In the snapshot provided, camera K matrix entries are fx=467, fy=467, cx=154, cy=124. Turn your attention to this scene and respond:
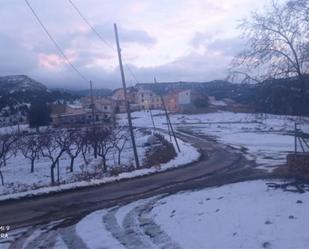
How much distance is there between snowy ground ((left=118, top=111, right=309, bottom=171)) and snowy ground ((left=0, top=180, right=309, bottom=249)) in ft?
32.7

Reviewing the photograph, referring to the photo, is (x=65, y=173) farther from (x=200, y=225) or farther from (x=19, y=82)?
(x=19, y=82)

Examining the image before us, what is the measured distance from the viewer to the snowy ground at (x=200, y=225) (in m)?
8.71

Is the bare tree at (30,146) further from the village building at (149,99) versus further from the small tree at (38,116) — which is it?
the village building at (149,99)

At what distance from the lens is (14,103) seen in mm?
101375

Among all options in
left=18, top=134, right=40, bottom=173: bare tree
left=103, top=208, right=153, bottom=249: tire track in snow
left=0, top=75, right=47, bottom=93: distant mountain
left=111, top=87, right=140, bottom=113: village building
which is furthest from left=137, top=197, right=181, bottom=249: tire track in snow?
left=0, top=75, right=47, bottom=93: distant mountain

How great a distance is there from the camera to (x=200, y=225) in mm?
10070

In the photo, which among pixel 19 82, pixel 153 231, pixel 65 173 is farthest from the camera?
pixel 19 82

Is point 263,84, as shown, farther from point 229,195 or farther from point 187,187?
point 229,195

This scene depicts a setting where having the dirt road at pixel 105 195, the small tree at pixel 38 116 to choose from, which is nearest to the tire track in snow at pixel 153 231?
the dirt road at pixel 105 195

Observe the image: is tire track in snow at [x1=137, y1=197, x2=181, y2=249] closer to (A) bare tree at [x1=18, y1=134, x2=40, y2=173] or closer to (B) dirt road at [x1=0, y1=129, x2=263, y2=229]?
(B) dirt road at [x1=0, y1=129, x2=263, y2=229]

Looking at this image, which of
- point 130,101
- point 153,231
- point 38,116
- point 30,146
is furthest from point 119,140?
point 130,101

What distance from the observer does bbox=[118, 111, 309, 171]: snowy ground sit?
90.9ft

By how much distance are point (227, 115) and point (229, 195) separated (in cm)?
7908

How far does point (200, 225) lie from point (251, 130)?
5188 cm
